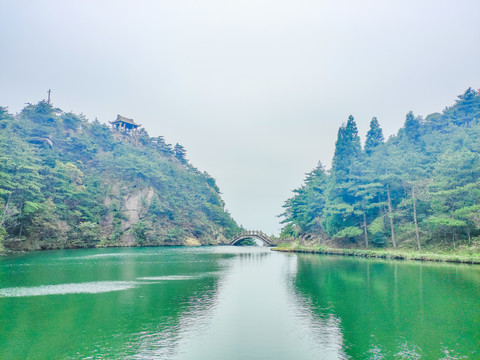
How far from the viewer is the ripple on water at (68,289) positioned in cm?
1577

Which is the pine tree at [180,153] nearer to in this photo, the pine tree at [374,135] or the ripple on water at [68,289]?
the pine tree at [374,135]

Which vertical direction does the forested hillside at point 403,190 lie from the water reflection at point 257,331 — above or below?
above

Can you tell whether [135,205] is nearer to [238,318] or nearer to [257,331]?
[238,318]

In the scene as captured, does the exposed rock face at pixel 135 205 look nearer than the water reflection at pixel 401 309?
No

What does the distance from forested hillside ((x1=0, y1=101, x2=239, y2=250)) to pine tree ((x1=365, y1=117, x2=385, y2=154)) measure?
4285 centimetres

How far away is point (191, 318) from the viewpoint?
1213 centimetres

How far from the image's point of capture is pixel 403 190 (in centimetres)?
3997

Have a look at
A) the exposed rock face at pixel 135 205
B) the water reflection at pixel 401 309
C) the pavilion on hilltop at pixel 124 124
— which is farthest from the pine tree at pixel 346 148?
the pavilion on hilltop at pixel 124 124

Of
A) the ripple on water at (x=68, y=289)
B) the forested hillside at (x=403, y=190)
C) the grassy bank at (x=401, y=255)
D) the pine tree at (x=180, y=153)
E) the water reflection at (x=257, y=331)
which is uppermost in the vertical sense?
the pine tree at (x=180, y=153)

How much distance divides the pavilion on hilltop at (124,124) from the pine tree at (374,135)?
211 feet

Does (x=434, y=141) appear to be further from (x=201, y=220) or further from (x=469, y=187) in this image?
(x=201, y=220)

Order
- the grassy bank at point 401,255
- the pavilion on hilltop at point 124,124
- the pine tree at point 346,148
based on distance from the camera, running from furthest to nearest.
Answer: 1. the pavilion on hilltop at point 124,124
2. the pine tree at point 346,148
3. the grassy bank at point 401,255

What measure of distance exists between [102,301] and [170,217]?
202 ft

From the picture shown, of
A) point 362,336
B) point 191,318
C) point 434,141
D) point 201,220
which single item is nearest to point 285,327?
point 362,336
